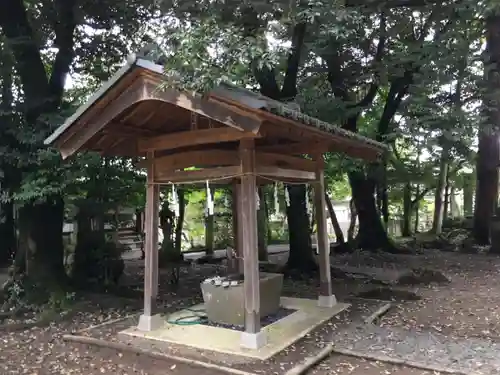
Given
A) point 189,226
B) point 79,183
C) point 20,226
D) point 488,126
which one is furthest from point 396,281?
point 189,226

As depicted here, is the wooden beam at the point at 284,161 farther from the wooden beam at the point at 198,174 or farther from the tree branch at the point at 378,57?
the tree branch at the point at 378,57

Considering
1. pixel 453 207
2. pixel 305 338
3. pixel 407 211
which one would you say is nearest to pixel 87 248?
pixel 305 338

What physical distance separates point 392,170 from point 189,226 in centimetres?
930

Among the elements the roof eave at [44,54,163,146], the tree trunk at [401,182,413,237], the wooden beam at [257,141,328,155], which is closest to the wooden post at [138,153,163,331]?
the roof eave at [44,54,163,146]

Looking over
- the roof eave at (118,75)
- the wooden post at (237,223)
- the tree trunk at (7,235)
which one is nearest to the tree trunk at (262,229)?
the wooden post at (237,223)

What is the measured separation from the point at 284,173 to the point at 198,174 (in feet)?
3.72

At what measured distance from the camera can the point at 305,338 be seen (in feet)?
18.1

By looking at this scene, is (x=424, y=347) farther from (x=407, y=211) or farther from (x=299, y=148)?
(x=407, y=211)

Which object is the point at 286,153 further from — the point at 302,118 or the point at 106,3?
the point at 106,3

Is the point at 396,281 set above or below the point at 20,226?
below

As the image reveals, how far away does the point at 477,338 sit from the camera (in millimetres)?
5566

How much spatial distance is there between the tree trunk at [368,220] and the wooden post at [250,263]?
9596mm

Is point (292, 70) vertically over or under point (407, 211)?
over

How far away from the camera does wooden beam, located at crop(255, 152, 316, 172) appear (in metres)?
5.59
